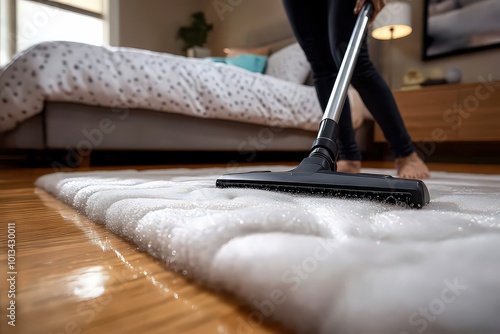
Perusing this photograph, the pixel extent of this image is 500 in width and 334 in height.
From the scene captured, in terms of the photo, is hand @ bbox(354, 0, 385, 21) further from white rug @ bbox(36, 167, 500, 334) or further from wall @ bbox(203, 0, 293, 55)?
wall @ bbox(203, 0, 293, 55)

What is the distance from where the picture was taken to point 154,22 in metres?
4.35

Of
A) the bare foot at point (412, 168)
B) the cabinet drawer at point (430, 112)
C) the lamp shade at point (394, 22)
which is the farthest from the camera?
the lamp shade at point (394, 22)

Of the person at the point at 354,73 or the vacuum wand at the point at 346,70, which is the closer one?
the vacuum wand at the point at 346,70

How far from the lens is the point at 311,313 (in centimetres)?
22

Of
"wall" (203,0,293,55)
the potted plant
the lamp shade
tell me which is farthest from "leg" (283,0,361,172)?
the potted plant

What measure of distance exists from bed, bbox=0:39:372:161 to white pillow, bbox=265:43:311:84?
0.41 meters

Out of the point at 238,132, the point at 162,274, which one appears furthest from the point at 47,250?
the point at 238,132

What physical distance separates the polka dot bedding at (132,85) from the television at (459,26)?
4.06 feet

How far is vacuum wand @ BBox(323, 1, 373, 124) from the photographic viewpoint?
729 mm

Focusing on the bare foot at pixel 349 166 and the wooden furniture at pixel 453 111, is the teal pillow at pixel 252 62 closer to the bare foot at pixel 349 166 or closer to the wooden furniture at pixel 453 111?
the wooden furniture at pixel 453 111

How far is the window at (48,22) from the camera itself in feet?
11.7

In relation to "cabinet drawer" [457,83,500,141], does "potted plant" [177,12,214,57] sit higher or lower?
higher

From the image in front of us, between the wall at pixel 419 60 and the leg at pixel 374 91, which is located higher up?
the wall at pixel 419 60

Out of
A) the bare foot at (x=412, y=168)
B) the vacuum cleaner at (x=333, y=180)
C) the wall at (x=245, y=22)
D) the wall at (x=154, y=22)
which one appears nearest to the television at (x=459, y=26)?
the wall at (x=245, y=22)
